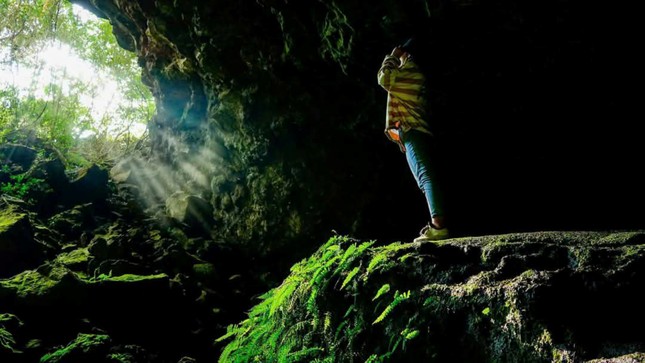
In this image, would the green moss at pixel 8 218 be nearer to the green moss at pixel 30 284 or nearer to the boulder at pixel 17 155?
the green moss at pixel 30 284

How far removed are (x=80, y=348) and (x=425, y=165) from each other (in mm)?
5532

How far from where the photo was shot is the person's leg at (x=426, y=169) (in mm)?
4546

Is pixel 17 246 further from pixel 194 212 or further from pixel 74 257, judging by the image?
pixel 194 212

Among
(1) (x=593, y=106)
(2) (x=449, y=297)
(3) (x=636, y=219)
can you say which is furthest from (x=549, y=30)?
(2) (x=449, y=297)

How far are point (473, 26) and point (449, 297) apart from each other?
490cm

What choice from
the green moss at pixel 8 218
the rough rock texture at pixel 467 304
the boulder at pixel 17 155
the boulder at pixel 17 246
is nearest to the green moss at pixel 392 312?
the rough rock texture at pixel 467 304

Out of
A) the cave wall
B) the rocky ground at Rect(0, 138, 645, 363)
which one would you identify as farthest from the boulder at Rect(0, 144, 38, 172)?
the cave wall

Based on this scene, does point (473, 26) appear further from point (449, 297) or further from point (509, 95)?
point (449, 297)

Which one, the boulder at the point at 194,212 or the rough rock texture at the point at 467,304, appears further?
the boulder at the point at 194,212

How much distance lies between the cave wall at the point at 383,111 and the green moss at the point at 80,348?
5049 millimetres

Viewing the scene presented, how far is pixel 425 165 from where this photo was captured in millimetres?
4723

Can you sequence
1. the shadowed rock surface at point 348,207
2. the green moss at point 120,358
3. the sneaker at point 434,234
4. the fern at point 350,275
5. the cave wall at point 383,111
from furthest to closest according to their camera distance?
the cave wall at point 383,111, the green moss at point 120,358, the sneaker at point 434,234, the fern at point 350,275, the shadowed rock surface at point 348,207

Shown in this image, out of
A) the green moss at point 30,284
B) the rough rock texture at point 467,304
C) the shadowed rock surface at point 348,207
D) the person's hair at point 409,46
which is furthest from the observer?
the green moss at point 30,284

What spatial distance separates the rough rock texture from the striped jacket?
1.86 m
